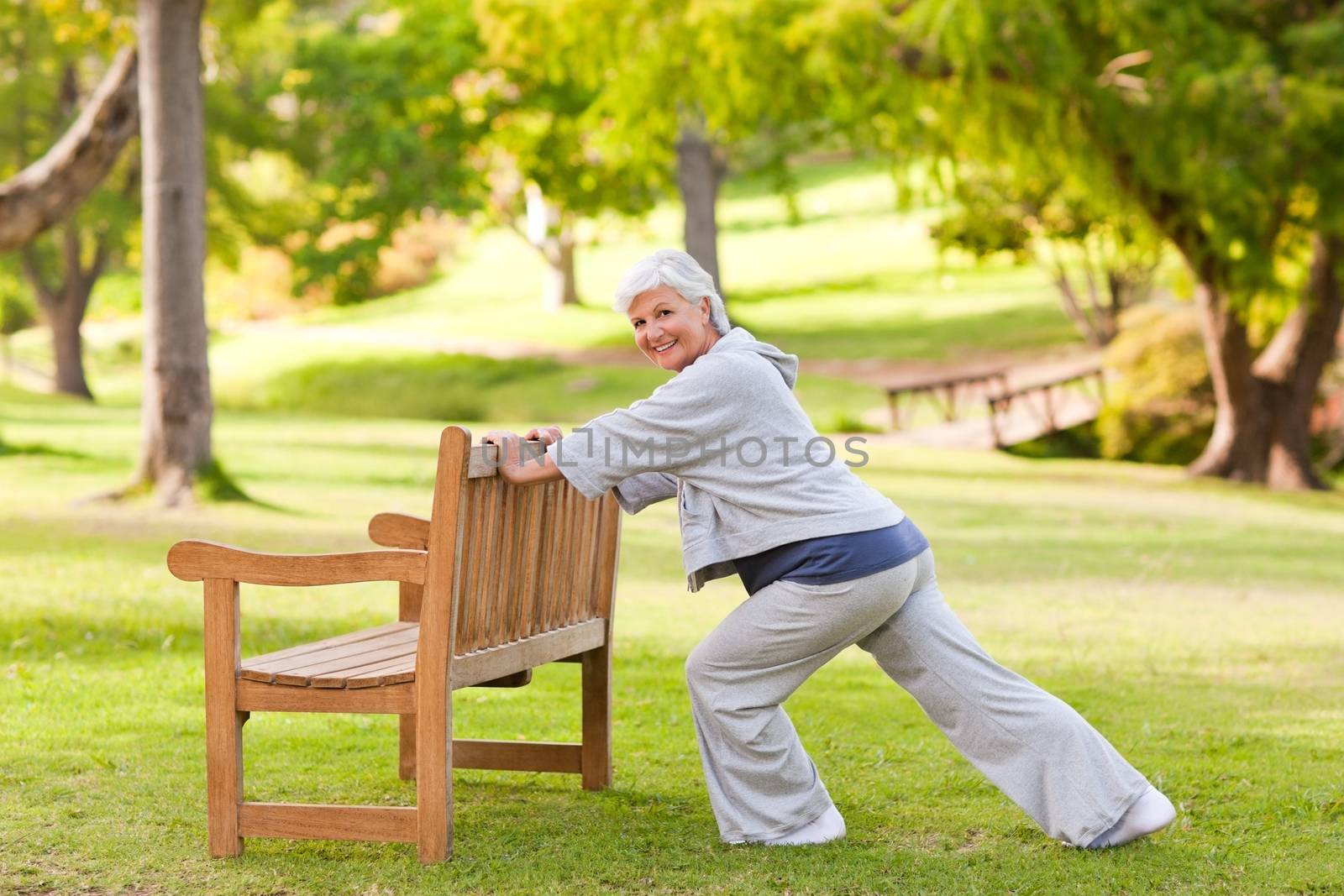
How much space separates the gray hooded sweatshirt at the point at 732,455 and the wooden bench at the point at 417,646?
36 centimetres

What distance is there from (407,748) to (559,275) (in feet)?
122

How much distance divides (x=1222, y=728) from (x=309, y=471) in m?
12.7

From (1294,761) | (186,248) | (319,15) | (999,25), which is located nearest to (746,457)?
(1294,761)

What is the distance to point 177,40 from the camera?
1291 centimetres

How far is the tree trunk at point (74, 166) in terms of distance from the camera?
46.2ft

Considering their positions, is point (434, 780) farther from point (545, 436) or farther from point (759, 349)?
point (759, 349)

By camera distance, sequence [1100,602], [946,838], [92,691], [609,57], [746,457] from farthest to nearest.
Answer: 1. [609,57]
2. [1100,602]
3. [92,691]
4. [946,838]
5. [746,457]

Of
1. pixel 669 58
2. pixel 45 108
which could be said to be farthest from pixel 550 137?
pixel 669 58

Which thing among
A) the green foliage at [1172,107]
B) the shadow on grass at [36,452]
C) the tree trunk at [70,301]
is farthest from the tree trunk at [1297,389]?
the tree trunk at [70,301]

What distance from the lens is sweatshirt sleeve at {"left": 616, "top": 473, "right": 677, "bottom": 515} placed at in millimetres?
4527

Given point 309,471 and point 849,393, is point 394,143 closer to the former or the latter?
point 849,393

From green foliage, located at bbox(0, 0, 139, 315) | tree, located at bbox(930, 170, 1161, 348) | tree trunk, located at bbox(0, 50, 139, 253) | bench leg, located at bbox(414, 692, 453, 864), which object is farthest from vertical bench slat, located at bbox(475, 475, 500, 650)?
green foliage, located at bbox(0, 0, 139, 315)

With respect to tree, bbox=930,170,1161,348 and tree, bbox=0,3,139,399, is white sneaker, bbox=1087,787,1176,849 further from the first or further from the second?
tree, bbox=0,3,139,399

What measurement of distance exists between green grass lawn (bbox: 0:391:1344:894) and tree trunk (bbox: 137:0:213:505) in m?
0.83
